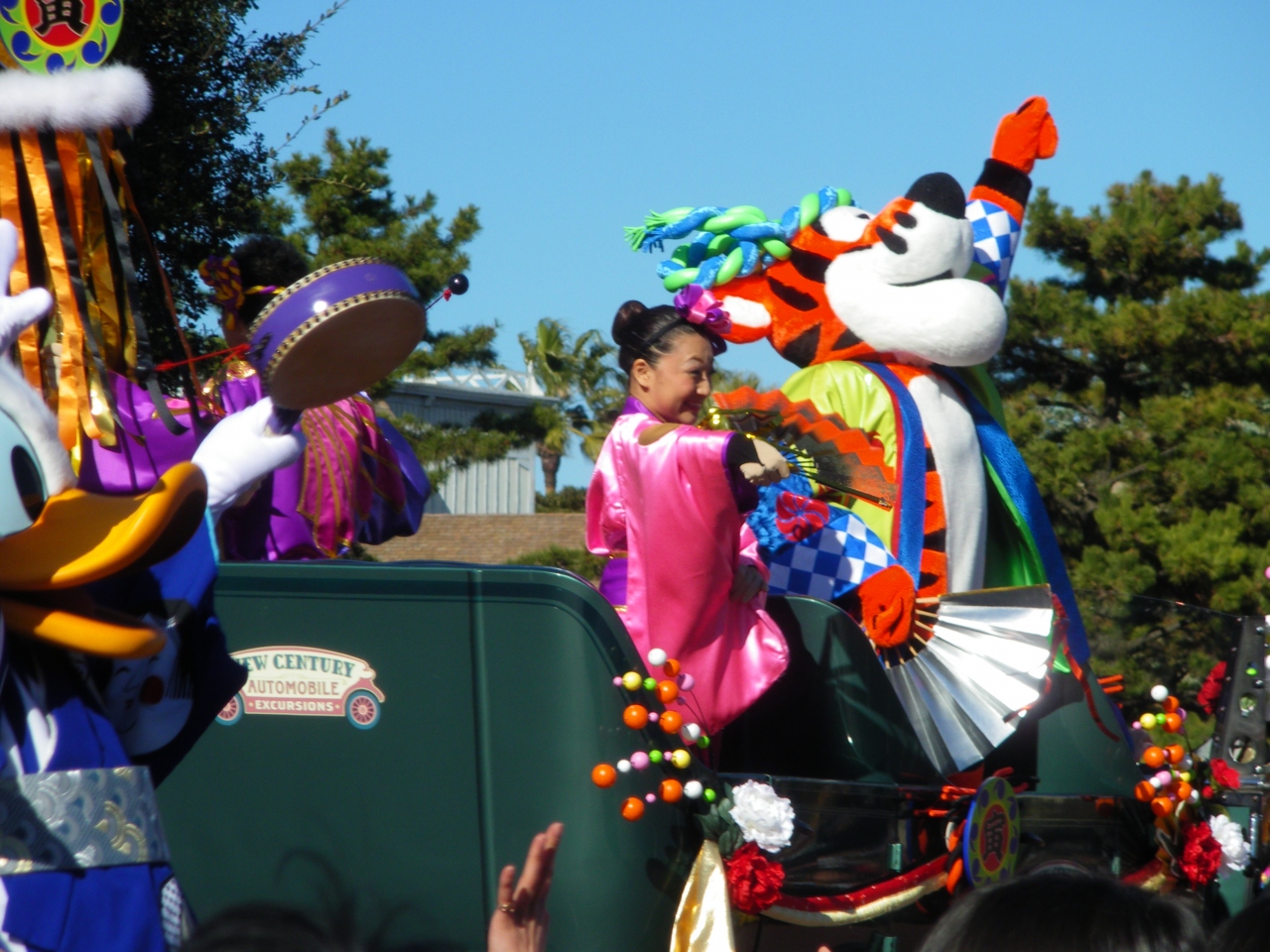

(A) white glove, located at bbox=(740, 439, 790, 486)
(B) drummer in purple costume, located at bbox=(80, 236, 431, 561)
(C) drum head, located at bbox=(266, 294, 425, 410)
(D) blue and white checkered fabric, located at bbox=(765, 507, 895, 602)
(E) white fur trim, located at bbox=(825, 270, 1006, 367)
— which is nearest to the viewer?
(C) drum head, located at bbox=(266, 294, 425, 410)

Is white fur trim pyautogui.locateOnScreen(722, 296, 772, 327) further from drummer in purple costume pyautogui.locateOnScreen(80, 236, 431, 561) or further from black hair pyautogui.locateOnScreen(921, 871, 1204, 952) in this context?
black hair pyautogui.locateOnScreen(921, 871, 1204, 952)

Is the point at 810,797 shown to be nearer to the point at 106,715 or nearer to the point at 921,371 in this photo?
the point at 106,715

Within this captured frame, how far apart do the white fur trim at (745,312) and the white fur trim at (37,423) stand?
11.0 feet

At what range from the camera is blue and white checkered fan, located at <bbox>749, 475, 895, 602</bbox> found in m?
4.00

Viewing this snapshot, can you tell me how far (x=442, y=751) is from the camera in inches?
95.1

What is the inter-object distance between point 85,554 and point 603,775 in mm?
1030

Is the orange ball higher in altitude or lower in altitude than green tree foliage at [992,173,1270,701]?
lower

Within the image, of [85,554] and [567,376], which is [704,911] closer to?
[85,554]

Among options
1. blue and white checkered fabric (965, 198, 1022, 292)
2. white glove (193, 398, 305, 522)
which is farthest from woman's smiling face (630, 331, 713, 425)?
blue and white checkered fabric (965, 198, 1022, 292)

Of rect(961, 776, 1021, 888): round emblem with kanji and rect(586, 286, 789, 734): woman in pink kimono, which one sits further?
rect(961, 776, 1021, 888): round emblem with kanji

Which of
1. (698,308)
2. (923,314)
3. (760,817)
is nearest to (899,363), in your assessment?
(923,314)

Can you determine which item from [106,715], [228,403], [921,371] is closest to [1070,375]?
[921,371]

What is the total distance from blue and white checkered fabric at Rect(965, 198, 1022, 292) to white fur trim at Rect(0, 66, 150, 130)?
140 inches

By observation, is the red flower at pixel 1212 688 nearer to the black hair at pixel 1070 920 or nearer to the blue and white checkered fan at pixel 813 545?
the blue and white checkered fan at pixel 813 545
